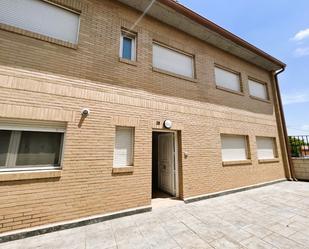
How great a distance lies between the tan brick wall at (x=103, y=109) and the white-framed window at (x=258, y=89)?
296 cm

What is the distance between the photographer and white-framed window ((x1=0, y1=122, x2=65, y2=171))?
366 centimetres

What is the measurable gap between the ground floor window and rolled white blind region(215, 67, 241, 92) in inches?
278

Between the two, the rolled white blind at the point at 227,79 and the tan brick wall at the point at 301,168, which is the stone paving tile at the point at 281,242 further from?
the tan brick wall at the point at 301,168

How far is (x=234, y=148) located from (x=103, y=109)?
6156 millimetres

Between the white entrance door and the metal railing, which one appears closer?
the white entrance door

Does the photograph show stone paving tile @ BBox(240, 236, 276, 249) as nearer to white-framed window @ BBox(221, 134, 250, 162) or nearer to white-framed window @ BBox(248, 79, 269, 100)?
white-framed window @ BBox(221, 134, 250, 162)

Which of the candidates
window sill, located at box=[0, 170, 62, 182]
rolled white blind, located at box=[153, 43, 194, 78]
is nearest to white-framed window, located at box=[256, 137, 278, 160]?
rolled white blind, located at box=[153, 43, 194, 78]

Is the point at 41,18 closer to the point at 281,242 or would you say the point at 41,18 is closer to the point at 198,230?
the point at 198,230

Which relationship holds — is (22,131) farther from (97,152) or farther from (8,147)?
(97,152)

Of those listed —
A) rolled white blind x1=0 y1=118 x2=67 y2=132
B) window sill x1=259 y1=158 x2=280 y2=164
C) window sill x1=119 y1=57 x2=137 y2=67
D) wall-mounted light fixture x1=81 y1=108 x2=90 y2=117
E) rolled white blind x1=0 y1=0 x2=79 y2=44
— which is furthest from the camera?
window sill x1=259 y1=158 x2=280 y2=164

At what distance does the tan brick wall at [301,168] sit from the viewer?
9.28m

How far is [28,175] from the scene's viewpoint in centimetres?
363

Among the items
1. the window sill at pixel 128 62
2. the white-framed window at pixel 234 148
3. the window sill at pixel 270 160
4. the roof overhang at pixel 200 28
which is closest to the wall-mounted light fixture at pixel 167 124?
the window sill at pixel 128 62

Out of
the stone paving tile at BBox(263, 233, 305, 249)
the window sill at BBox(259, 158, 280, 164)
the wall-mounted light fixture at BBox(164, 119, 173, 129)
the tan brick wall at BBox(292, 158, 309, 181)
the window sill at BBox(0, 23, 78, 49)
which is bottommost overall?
the stone paving tile at BBox(263, 233, 305, 249)
